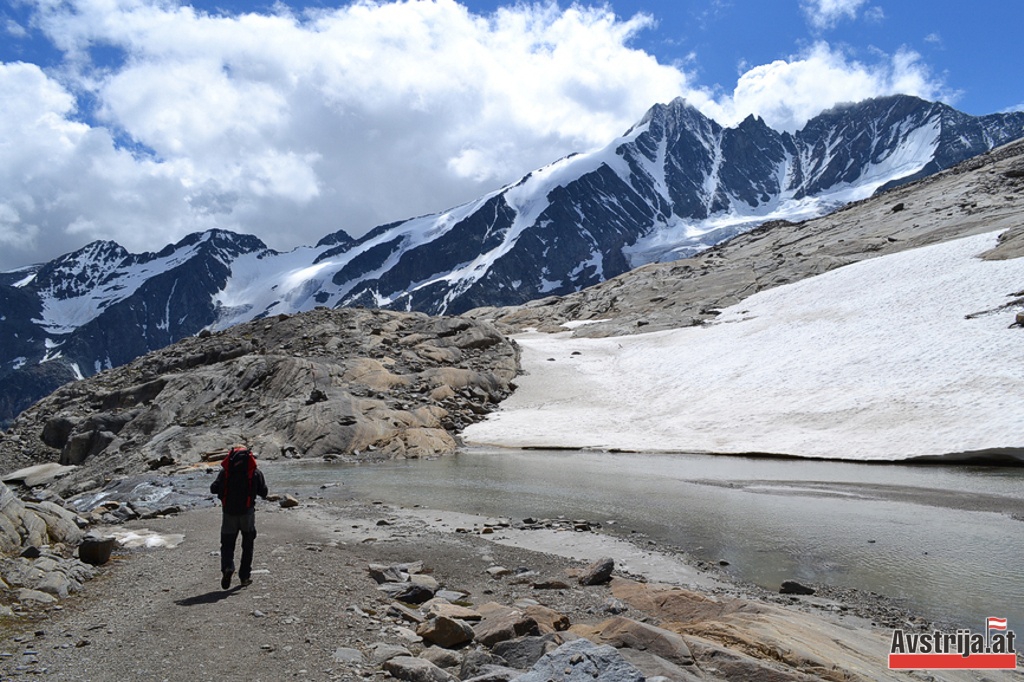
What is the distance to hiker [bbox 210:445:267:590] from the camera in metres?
10.4

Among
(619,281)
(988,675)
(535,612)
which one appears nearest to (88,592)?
(535,612)

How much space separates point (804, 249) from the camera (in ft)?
258

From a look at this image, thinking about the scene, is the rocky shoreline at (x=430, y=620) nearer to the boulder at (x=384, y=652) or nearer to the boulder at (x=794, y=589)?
the boulder at (x=384, y=652)

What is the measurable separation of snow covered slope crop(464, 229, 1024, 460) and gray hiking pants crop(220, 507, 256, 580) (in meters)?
24.3

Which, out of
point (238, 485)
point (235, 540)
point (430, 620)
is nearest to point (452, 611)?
point (430, 620)

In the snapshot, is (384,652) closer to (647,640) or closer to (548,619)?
(548,619)

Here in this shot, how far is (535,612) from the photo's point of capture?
8.74 m

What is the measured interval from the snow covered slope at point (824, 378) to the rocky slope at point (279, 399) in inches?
175

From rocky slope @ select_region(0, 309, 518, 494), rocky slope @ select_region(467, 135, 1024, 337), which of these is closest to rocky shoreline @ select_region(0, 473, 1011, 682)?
rocky slope @ select_region(0, 309, 518, 494)

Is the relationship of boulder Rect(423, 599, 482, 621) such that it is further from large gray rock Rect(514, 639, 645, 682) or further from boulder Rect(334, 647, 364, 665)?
large gray rock Rect(514, 639, 645, 682)

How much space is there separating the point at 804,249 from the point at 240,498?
79.9m

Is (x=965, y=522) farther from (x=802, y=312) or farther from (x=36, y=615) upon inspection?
(x=802, y=312)

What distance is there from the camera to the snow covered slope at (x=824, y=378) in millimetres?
27219

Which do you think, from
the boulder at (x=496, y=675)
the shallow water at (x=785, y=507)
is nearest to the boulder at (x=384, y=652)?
the boulder at (x=496, y=675)
